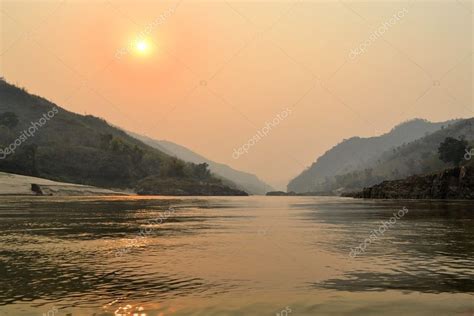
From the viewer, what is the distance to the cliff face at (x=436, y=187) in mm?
152500

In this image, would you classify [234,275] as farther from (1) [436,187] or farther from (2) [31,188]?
(2) [31,188]

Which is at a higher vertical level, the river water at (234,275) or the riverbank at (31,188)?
the riverbank at (31,188)

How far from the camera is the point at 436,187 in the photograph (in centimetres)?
16338

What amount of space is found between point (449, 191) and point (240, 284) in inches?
6296

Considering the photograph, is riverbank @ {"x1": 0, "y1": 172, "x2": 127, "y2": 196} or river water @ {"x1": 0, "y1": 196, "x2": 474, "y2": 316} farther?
riverbank @ {"x1": 0, "y1": 172, "x2": 127, "y2": 196}

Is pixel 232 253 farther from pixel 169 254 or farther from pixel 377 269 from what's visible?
pixel 377 269

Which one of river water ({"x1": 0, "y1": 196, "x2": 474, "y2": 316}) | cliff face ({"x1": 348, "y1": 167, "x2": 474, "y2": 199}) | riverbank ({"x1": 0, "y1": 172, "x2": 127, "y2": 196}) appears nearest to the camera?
river water ({"x1": 0, "y1": 196, "x2": 474, "y2": 316})

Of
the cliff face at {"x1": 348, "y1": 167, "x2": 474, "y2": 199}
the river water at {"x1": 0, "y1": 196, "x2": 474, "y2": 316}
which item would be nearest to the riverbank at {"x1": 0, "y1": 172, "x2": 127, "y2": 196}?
the cliff face at {"x1": 348, "y1": 167, "x2": 474, "y2": 199}

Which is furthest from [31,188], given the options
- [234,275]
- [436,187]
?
[234,275]

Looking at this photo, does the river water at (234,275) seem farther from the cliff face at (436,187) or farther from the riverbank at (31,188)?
the riverbank at (31,188)

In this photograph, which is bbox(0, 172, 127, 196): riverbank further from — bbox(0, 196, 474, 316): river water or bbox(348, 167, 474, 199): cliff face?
bbox(0, 196, 474, 316): river water

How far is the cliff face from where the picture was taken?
152m

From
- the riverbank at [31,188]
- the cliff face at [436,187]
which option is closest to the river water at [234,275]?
the cliff face at [436,187]

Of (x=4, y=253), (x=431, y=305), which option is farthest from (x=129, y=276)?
(x=431, y=305)
